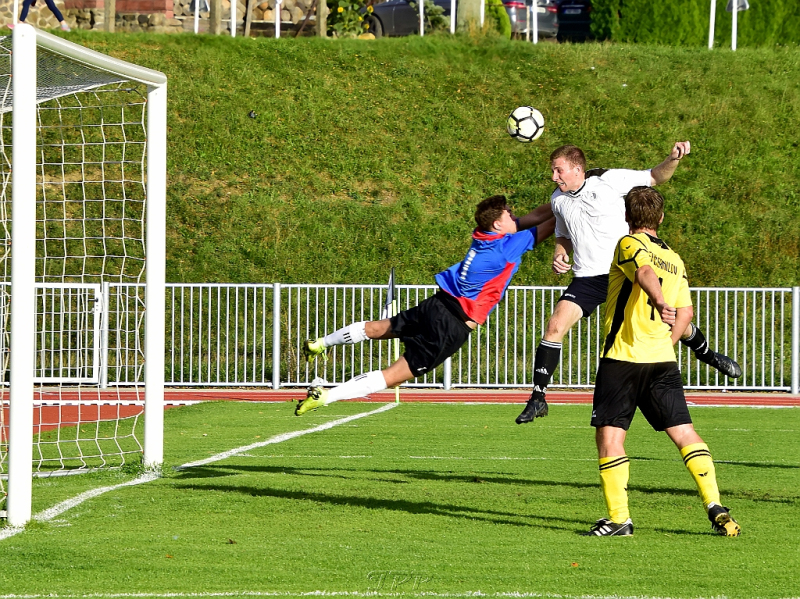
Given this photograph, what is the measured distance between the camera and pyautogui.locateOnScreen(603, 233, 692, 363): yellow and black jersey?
6.52 metres

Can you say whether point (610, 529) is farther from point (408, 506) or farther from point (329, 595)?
point (329, 595)

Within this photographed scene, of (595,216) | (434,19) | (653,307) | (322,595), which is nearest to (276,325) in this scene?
(595,216)

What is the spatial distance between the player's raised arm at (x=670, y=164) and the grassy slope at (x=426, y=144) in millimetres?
13424

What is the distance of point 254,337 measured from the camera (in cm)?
1888

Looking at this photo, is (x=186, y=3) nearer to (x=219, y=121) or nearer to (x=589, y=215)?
(x=219, y=121)

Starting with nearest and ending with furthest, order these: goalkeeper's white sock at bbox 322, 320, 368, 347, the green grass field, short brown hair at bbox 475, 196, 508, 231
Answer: the green grass field, short brown hair at bbox 475, 196, 508, 231, goalkeeper's white sock at bbox 322, 320, 368, 347

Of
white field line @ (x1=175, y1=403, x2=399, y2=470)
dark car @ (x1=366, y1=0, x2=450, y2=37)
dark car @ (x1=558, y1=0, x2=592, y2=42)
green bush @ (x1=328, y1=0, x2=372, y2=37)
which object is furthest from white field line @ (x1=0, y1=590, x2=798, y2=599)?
dark car @ (x1=558, y1=0, x2=592, y2=42)

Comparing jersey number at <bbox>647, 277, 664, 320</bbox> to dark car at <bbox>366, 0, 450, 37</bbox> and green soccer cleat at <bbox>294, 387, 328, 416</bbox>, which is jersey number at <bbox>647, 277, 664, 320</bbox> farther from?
dark car at <bbox>366, 0, 450, 37</bbox>

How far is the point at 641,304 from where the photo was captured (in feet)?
21.6

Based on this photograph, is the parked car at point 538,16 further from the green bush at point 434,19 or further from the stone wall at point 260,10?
the stone wall at point 260,10

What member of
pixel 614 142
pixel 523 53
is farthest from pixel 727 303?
pixel 523 53

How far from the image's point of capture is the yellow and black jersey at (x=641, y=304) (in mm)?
6520

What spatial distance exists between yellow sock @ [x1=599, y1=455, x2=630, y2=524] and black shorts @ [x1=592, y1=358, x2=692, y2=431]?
212 mm

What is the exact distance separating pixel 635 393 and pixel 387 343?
41.3ft
